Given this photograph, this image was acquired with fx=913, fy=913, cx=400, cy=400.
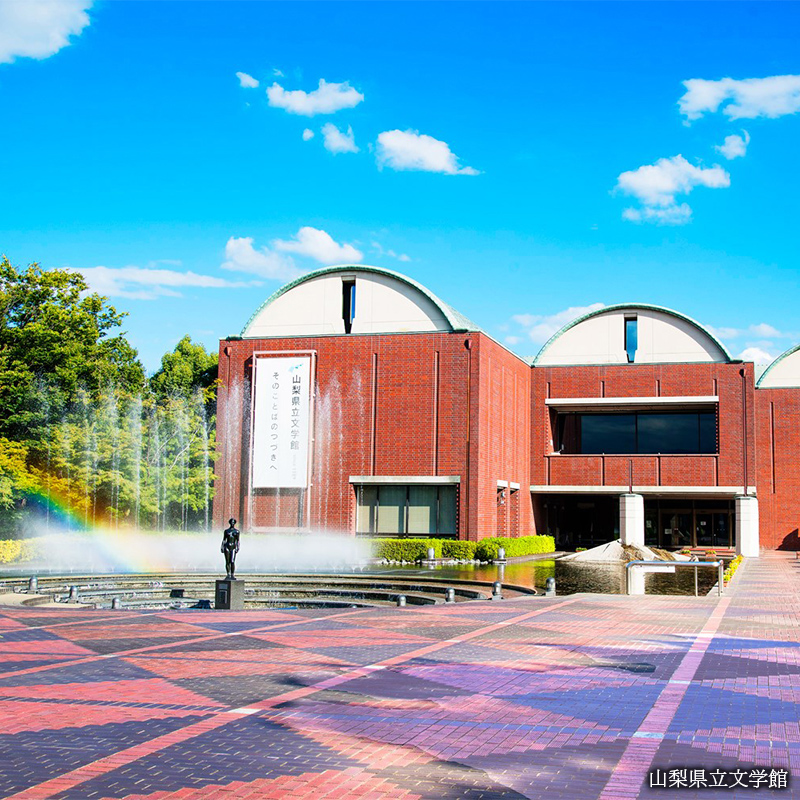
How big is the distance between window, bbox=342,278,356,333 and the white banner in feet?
8.21

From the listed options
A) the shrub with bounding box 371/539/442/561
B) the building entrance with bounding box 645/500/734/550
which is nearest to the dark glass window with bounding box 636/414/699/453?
the building entrance with bounding box 645/500/734/550

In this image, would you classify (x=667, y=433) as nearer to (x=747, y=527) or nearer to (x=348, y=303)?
(x=747, y=527)

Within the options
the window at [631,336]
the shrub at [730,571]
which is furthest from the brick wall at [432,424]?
the shrub at [730,571]

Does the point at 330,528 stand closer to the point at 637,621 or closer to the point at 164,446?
the point at 164,446

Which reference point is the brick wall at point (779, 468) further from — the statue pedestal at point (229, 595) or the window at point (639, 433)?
the statue pedestal at point (229, 595)

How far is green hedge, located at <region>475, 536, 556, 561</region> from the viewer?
34.8m

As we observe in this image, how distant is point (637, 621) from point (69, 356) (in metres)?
27.1

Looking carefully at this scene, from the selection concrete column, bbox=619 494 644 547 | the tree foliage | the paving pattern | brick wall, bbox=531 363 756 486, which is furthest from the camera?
brick wall, bbox=531 363 756 486

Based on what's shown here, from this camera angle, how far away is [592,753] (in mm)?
7094

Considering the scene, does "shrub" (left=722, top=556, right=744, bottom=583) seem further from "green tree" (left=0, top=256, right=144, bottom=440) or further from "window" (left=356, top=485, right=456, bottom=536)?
"green tree" (left=0, top=256, right=144, bottom=440)

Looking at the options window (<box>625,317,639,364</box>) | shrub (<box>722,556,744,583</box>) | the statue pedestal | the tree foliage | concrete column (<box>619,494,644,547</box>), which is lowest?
shrub (<box>722,556,744,583</box>)

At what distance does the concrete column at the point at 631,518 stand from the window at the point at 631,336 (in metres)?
7.28

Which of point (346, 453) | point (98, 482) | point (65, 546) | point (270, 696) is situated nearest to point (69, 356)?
point (98, 482)

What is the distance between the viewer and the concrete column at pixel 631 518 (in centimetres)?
4219
